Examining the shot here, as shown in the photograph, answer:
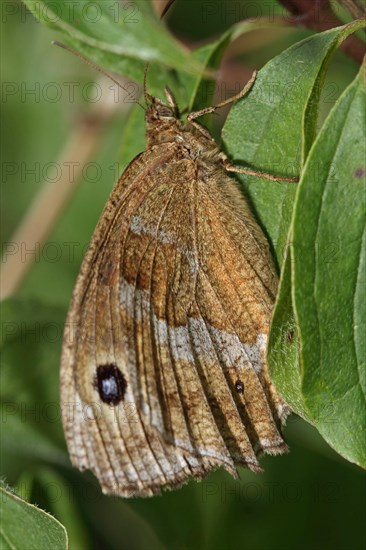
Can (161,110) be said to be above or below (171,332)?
above

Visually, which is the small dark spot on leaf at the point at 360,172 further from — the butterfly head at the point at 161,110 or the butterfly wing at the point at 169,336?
the butterfly head at the point at 161,110

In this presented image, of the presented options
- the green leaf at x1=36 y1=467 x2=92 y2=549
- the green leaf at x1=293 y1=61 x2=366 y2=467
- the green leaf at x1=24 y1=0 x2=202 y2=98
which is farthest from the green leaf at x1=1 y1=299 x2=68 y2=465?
the green leaf at x1=293 y1=61 x2=366 y2=467

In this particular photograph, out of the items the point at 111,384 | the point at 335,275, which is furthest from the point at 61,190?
the point at 335,275

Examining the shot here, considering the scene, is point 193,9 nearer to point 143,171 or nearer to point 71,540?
point 143,171

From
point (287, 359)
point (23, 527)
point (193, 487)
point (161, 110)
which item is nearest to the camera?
point (287, 359)

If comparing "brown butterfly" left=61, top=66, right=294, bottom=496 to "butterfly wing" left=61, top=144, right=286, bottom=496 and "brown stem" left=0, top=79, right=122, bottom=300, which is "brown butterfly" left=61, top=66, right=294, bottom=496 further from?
"brown stem" left=0, top=79, right=122, bottom=300

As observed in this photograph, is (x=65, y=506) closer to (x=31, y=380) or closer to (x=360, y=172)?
(x=31, y=380)
